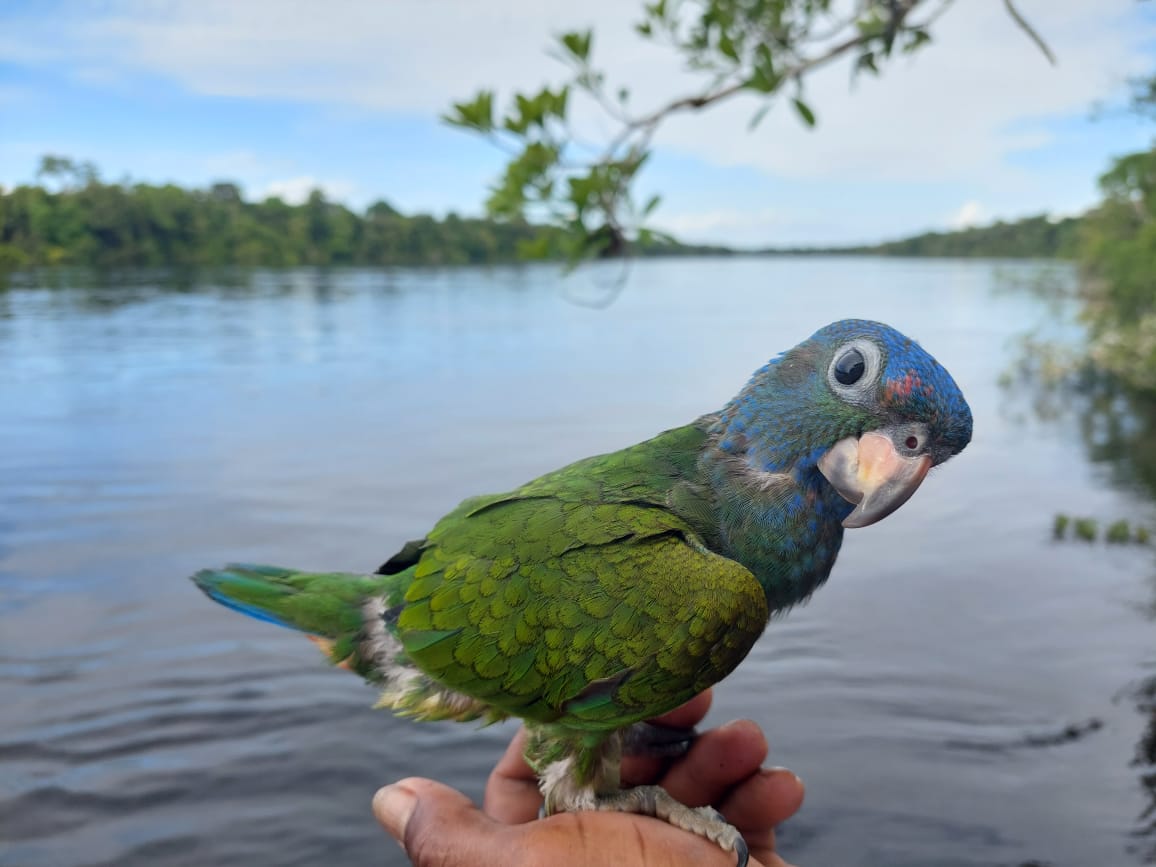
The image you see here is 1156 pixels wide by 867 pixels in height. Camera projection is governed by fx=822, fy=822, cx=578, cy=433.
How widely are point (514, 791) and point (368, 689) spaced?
2.16 meters

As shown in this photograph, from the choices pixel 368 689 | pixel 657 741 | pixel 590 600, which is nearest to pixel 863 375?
pixel 590 600

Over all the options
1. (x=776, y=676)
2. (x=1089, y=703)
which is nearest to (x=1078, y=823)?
(x=1089, y=703)

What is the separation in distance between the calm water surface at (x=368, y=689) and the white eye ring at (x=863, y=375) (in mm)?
1497

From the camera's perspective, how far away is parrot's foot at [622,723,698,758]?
11.0 ft

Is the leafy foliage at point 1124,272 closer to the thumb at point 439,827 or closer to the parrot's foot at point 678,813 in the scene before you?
the parrot's foot at point 678,813

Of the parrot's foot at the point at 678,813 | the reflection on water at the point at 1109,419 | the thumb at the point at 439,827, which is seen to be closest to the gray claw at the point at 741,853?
the parrot's foot at the point at 678,813

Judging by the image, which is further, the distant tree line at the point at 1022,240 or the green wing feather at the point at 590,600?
the distant tree line at the point at 1022,240

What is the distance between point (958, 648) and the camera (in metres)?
5.89

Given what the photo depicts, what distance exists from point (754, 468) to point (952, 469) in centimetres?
1028

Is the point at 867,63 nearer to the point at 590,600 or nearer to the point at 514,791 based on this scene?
the point at 590,600

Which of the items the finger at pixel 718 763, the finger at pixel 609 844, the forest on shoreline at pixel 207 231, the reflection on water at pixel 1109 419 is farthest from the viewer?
the forest on shoreline at pixel 207 231

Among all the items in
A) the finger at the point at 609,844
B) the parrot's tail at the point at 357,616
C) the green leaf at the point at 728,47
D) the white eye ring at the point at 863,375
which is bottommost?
the finger at the point at 609,844

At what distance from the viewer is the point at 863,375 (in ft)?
7.54

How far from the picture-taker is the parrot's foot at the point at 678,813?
2568 mm
